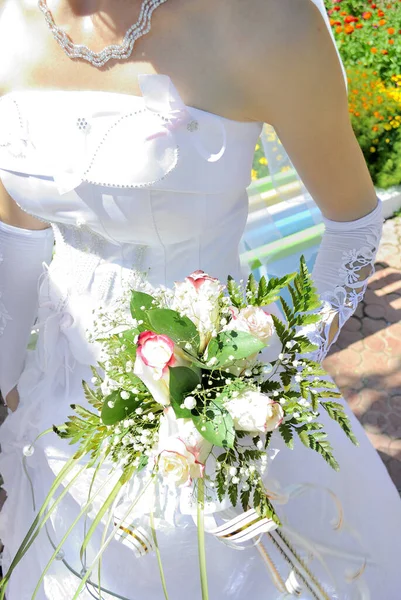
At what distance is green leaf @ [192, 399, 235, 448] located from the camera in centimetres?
105

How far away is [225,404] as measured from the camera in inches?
42.4

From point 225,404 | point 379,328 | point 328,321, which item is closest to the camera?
point 225,404

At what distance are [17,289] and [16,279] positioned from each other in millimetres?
35

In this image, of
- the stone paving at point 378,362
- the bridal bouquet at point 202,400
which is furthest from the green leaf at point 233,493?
the stone paving at point 378,362

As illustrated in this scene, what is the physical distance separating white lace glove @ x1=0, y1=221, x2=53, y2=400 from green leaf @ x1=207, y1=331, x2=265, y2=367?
0.98 meters

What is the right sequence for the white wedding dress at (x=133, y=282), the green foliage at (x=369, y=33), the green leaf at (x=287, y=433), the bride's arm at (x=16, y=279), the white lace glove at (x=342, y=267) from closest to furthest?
the green leaf at (x=287, y=433) < the white wedding dress at (x=133, y=282) < the white lace glove at (x=342, y=267) < the bride's arm at (x=16, y=279) < the green foliage at (x=369, y=33)

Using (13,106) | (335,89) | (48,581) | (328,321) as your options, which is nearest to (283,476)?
(328,321)

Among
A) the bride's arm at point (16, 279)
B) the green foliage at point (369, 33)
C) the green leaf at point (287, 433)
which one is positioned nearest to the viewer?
the green leaf at point (287, 433)

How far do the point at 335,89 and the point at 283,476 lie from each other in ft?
3.29

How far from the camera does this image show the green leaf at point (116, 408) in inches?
44.3

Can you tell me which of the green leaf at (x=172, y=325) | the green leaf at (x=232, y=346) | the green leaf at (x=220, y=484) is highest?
the green leaf at (x=172, y=325)

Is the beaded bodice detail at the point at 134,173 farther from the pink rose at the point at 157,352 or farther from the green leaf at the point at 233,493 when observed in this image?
the green leaf at the point at 233,493

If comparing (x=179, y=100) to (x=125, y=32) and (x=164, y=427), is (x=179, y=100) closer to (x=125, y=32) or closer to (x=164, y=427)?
(x=125, y=32)

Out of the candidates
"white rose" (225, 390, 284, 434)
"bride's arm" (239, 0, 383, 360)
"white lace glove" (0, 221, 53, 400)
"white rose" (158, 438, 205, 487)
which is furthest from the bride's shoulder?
"white lace glove" (0, 221, 53, 400)
